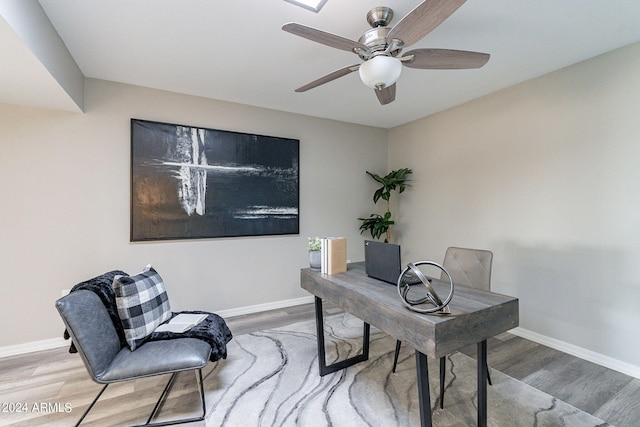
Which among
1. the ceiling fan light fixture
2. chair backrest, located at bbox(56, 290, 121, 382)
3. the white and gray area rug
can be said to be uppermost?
the ceiling fan light fixture

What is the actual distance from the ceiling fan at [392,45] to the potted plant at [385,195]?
88.5 inches

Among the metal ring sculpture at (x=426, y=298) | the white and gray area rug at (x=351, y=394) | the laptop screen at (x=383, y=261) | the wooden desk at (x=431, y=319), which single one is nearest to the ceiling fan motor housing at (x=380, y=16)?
the laptop screen at (x=383, y=261)

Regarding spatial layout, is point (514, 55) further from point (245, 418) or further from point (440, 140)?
point (245, 418)

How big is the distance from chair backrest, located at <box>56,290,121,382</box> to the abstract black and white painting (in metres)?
1.38

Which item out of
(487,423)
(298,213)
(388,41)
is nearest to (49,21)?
(388,41)

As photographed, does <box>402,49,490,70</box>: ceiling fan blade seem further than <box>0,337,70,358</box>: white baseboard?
No

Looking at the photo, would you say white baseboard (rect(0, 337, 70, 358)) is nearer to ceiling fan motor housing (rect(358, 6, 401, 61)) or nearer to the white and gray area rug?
the white and gray area rug

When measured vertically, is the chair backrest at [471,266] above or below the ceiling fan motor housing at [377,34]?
below

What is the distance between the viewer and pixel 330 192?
402cm

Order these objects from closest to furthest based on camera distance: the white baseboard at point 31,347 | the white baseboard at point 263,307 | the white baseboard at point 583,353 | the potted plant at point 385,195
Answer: the white baseboard at point 583,353, the white baseboard at point 31,347, the white baseboard at point 263,307, the potted plant at point 385,195

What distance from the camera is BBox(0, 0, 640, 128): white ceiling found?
1.80 meters

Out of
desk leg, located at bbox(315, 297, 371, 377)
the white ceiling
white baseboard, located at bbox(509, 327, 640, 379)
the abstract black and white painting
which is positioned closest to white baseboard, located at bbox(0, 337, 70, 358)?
the abstract black and white painting

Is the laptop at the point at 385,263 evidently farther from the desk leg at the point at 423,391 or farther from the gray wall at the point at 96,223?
the gray wall at the point at 96,223

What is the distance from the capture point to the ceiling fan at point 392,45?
1.42 meters
